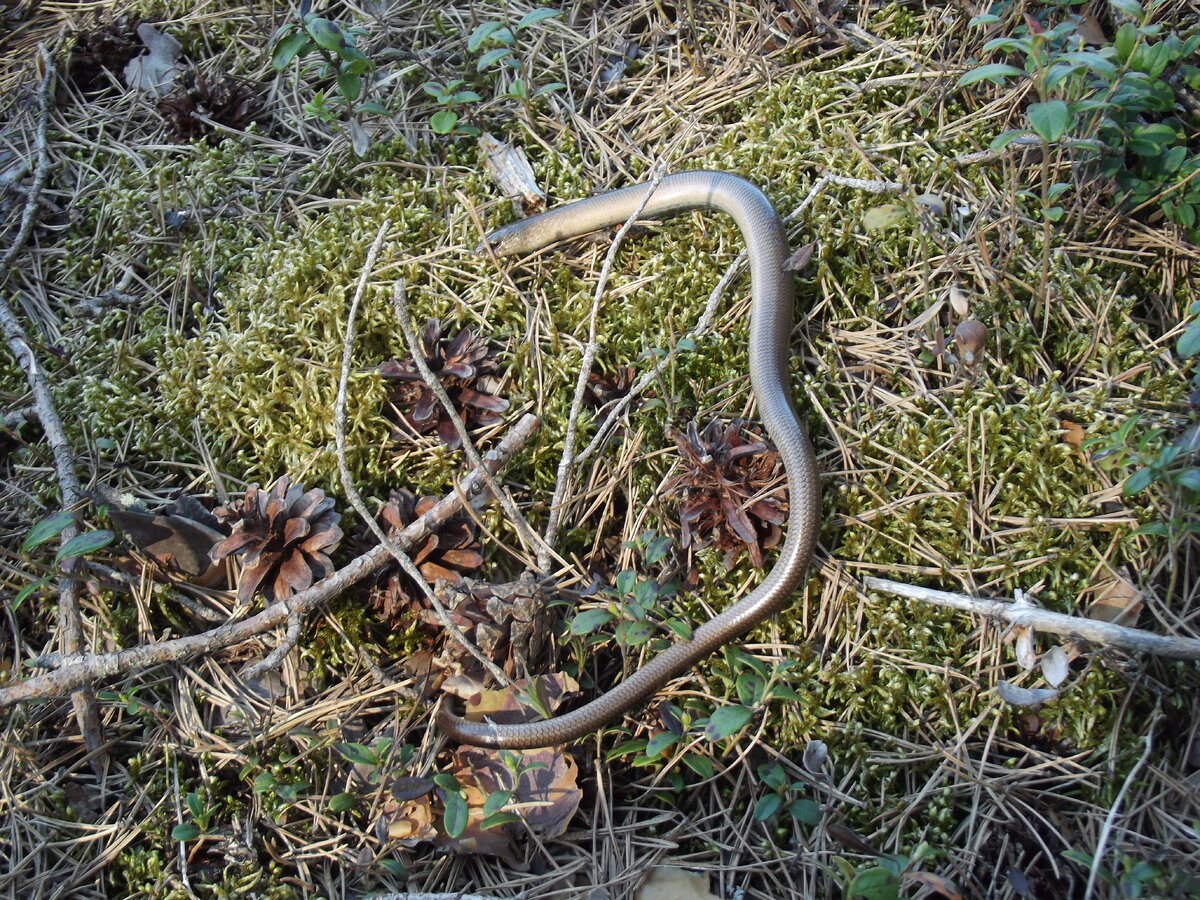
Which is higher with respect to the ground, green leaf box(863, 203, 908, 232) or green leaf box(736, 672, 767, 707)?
green leaf box(863, 203, 908, 232)

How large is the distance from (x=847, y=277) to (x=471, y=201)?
149 cm

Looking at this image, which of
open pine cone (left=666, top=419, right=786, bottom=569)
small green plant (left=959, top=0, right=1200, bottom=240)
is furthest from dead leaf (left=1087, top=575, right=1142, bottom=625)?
small green plant (left=959, top=0, right=1200, bottom=240)

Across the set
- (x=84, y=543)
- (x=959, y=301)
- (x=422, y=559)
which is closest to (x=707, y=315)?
(x=959, y=301)

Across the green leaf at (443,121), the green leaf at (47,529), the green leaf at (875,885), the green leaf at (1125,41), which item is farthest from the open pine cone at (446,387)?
the green leaf at (1125,41)

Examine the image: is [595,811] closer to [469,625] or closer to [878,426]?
[469,625]

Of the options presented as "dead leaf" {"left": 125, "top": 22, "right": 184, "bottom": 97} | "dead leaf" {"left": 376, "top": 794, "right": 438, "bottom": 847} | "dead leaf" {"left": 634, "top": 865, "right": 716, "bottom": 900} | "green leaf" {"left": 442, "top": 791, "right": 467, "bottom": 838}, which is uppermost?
"dead leaf" {"left": 125, "top": 22, "right": 184, "bottom": 97}

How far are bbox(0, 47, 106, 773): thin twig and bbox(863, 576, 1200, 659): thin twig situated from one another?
2.39 m

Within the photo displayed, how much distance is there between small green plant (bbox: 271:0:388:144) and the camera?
124 inches

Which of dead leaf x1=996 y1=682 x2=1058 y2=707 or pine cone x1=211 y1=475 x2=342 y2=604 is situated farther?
pine cone x1=211 y1=475 x2=342 y2=604

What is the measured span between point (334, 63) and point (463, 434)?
180cm

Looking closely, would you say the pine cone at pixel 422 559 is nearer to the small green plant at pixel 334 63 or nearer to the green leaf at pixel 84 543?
the green leaf at pixel 84 543

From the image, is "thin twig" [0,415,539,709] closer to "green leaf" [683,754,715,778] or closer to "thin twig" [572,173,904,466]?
"thin twig" [572,173,904,466]

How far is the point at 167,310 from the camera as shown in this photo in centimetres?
334

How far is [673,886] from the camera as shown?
2238 millimetres
